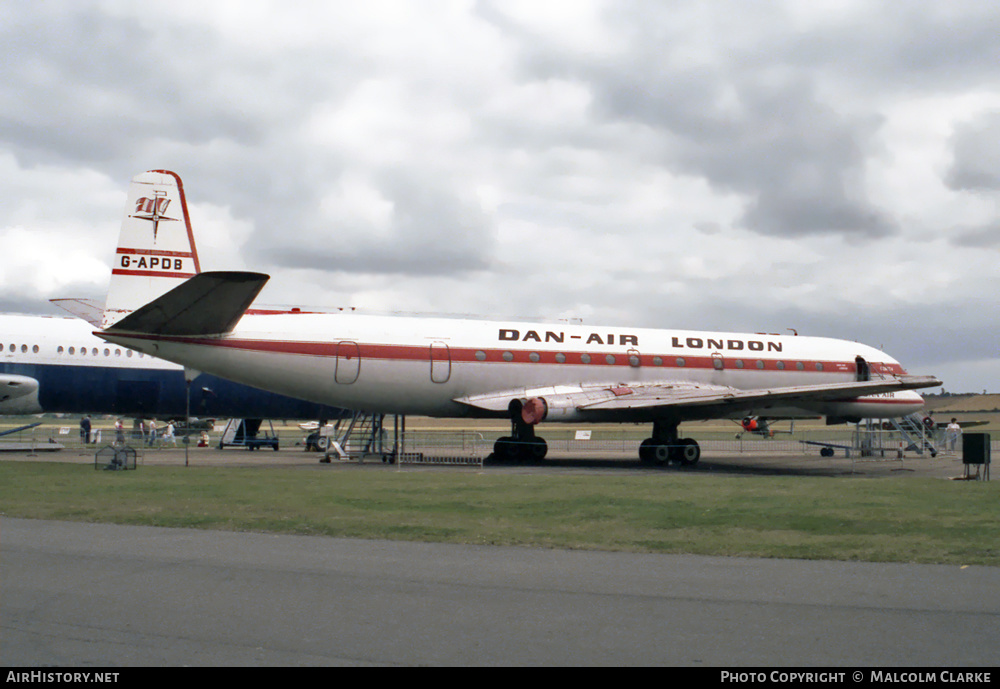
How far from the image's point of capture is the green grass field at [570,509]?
33.3 ft

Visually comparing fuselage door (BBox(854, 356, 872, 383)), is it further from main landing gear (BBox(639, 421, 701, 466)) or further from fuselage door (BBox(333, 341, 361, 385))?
fuselage door (BBox(333, 341, 361, 385))

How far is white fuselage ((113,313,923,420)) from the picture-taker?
22.5 meters

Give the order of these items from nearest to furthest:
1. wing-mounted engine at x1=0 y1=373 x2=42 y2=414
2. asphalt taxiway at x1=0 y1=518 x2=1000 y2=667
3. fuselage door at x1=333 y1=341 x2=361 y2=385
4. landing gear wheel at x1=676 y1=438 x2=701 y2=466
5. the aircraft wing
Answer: asphalt taxiway at x1=0 y1=518 x2=1000 y2=667 → fuselage door at x1=333 y1=341 x2=361 y2=385 → the aircraft wing → landing gear wheel at x1=676 y1=438 x2=701 y2=466 → wing-mounted engine at x1=0 y1=373 x2=42 y2=414

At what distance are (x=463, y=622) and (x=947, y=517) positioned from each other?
890cm

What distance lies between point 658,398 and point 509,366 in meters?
4.52

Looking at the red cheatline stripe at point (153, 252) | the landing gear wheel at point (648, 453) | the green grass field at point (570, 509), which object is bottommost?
the green grass field at point (570, 509)

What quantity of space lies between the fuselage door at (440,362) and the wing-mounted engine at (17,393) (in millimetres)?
13319

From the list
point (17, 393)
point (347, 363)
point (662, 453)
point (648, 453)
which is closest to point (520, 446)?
point (648, 453)

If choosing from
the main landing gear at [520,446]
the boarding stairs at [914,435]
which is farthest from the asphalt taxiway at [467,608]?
the boarding stairs at [914,435]

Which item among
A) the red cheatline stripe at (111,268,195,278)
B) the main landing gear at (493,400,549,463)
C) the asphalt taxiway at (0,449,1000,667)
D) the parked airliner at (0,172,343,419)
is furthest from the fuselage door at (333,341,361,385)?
the asphalt taxiway at (0,449,1000,667)

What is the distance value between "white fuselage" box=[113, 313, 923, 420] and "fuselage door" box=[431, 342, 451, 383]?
3cm

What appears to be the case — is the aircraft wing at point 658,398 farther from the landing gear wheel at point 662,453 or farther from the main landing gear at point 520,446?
the main landing gear at point 520,446
